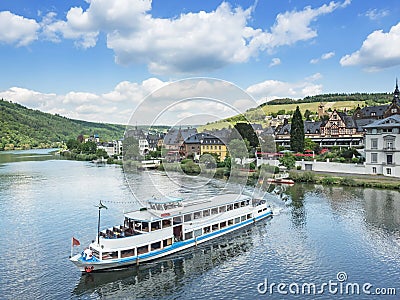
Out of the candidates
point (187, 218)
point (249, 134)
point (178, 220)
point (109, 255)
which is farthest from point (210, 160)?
point (109, 255)

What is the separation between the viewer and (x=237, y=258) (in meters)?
21.0

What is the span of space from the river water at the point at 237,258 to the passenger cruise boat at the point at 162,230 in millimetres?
643

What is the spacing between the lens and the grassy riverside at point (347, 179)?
41.2 meters

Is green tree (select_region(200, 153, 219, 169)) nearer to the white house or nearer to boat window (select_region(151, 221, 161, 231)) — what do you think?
the white house

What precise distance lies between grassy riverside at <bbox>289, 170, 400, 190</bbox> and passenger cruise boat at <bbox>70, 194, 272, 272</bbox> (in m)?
20.6

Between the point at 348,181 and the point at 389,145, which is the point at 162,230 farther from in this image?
the point at 389,145

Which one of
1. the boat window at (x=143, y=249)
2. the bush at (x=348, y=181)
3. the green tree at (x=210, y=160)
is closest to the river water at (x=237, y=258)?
the boat window at (x=143, y=249)

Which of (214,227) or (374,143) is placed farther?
(374,143)

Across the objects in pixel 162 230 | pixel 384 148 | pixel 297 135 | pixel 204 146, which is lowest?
pixel 162 230

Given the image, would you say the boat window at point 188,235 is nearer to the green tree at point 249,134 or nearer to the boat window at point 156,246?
the boat window at point 156,246

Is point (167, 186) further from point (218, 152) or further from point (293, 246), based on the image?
point (293, 246)

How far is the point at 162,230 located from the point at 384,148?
35.8 meters

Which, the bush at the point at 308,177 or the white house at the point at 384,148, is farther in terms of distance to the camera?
the bush at the point at 308,177

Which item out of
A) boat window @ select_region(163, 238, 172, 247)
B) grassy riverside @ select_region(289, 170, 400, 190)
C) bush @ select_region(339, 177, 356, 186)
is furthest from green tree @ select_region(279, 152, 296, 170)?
boat window @ select_region(163, 238, 172, 247)
